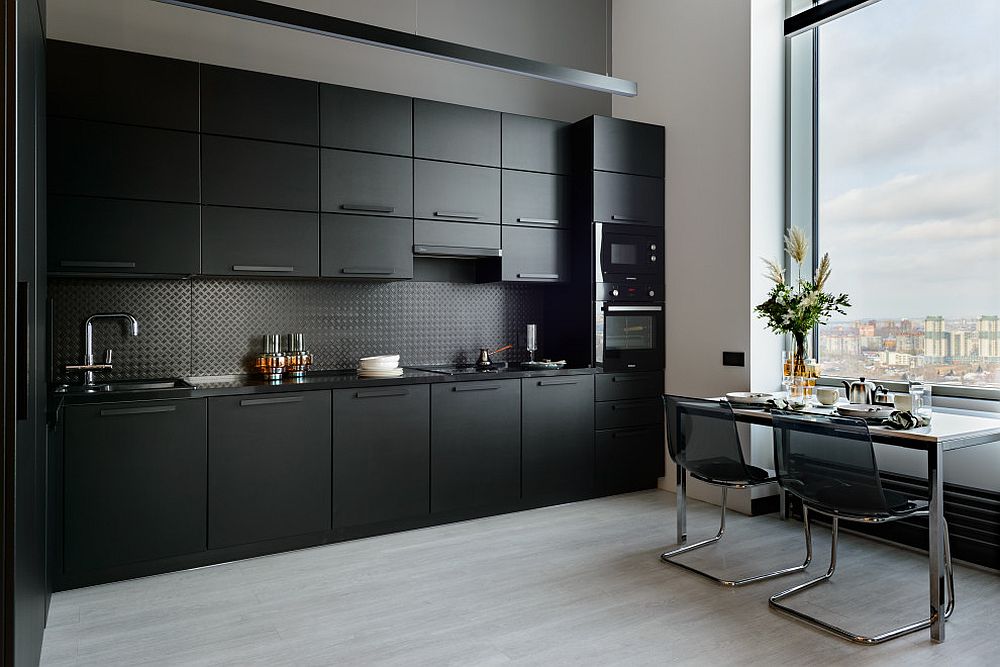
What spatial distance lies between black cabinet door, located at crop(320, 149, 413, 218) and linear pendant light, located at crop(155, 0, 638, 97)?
113 cm

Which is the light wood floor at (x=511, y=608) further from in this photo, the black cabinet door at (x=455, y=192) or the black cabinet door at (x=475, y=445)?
the black cabinet door at (x=455, y=192)

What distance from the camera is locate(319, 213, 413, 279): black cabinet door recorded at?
13.3 ft

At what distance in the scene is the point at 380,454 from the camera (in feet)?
13.0

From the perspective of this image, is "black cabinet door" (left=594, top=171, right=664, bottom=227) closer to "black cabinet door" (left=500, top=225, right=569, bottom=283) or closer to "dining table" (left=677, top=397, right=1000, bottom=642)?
"black cabinet door" (left=500, top=225, right=569, bottom=283)

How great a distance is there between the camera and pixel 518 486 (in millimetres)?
4422

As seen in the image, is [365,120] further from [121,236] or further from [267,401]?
[267,401]

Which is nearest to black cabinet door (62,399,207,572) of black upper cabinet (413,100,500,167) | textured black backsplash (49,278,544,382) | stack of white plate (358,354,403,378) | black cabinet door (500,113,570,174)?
textured black backsplash (49,278,544,382)

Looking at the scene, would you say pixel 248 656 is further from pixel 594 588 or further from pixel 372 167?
pixel 372 167

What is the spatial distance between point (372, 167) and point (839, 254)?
9.63ft

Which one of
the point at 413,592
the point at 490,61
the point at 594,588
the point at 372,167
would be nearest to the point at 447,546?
the point at 413,592

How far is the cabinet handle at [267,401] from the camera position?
11.7ft

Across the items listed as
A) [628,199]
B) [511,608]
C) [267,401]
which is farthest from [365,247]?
[511,608]

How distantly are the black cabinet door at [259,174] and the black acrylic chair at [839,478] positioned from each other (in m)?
2.81

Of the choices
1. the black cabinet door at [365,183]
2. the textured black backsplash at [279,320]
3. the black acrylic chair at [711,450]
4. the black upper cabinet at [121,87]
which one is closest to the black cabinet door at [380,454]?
the textured black backsplash at [279,320]
